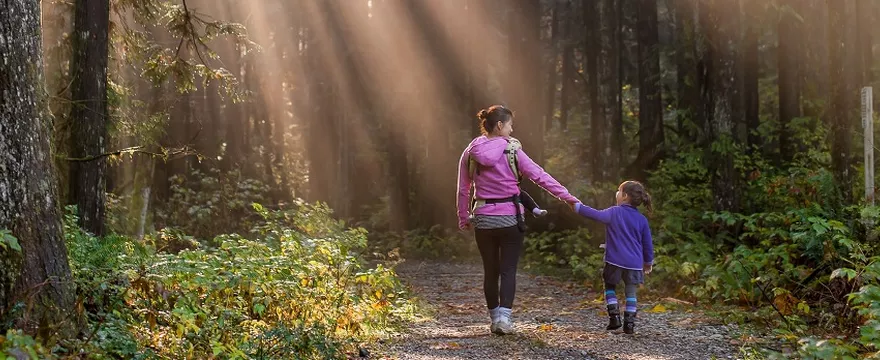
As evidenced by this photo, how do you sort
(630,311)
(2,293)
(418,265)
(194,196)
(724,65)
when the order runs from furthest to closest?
(194,196), (418,265), (724,65), (630,311), (2,293)

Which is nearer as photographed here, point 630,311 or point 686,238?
point 630,311

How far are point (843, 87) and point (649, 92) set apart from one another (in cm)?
1078

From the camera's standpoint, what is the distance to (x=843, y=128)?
50.2 feet

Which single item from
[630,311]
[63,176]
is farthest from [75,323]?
[63,176]

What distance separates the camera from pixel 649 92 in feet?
86.4

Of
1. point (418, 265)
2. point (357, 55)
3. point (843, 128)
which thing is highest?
point (357, 55)

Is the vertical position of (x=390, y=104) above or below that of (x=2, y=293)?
above

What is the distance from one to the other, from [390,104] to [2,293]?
24234mm

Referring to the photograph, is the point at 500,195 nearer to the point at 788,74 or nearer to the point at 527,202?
the point at 527,202

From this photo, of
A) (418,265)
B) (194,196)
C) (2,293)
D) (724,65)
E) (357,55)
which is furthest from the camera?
(357,55)

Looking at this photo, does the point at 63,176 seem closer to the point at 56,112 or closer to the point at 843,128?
the point at 56,112

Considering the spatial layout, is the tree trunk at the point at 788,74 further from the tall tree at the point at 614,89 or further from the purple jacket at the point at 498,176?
the purple jacket at the point at 498,176

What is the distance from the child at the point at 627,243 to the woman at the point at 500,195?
550 mm

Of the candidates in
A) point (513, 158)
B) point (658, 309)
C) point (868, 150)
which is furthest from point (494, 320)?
point (868, 150)
